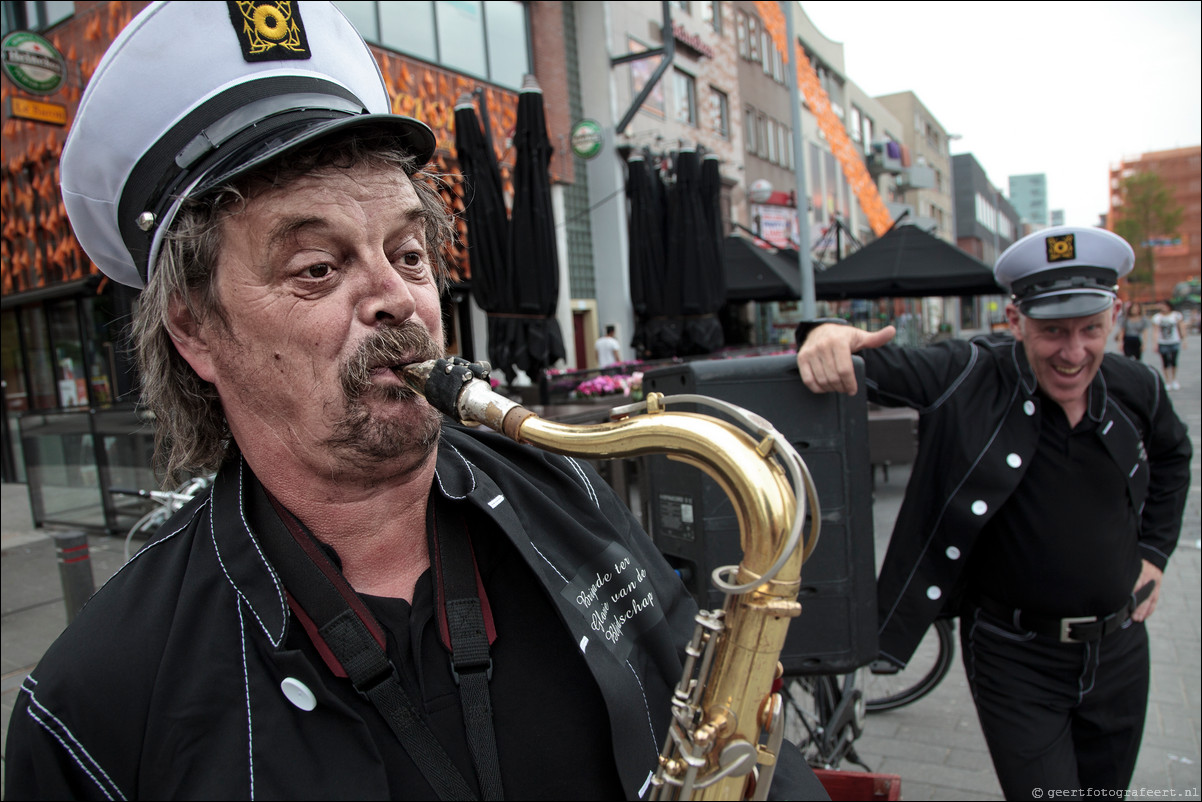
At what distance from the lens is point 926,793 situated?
3.46 m

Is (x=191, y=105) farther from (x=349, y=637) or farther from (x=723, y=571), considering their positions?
(x=723, y=571)

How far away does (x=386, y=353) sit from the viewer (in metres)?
1.28

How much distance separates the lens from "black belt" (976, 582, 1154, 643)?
2486 millimetres

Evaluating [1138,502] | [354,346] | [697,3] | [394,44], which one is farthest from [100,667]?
[697,3]

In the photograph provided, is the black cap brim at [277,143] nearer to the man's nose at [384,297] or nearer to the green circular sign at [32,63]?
the man's nose at [384,297]

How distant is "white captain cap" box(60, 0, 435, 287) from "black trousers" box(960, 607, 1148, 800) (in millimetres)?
2483

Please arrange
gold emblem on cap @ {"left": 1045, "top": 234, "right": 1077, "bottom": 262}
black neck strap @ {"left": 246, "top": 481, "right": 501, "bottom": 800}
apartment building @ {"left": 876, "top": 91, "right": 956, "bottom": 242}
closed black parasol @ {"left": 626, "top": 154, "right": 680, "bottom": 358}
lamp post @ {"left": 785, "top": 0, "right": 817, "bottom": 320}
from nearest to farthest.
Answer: black neck strap @ {"left": 246, "top": 481, "right": 501, "bottom": 800}, gold emblem on cap @ {"left": 1045, "top": 234, "right": 1077, "bottom": 262}, lamp post @ {"left": 785, "top": 0, "right": 817, "bottom": 320}, closed black parasol @ {"left": 626, "top": 154, "right": 680, "bottom": 358}, apartment building @ {"left": 876, "top": 91, "right": 956, "bottom": 242}

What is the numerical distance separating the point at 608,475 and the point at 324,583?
3276 mm

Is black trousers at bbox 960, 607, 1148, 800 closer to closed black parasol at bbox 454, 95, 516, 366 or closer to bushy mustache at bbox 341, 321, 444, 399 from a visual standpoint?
bushy mustache at bbox 341, 321, 444, 399

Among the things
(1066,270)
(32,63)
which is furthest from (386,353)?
(32,63)

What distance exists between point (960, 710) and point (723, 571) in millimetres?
3661

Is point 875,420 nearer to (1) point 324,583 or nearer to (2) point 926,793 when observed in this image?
(2) point 926,793

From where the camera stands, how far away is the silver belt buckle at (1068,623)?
2.49m

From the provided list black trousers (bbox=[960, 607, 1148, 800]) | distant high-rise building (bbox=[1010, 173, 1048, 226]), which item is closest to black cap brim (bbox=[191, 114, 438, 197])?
black trousers (bbox=[960, 607, 1148, 800])
